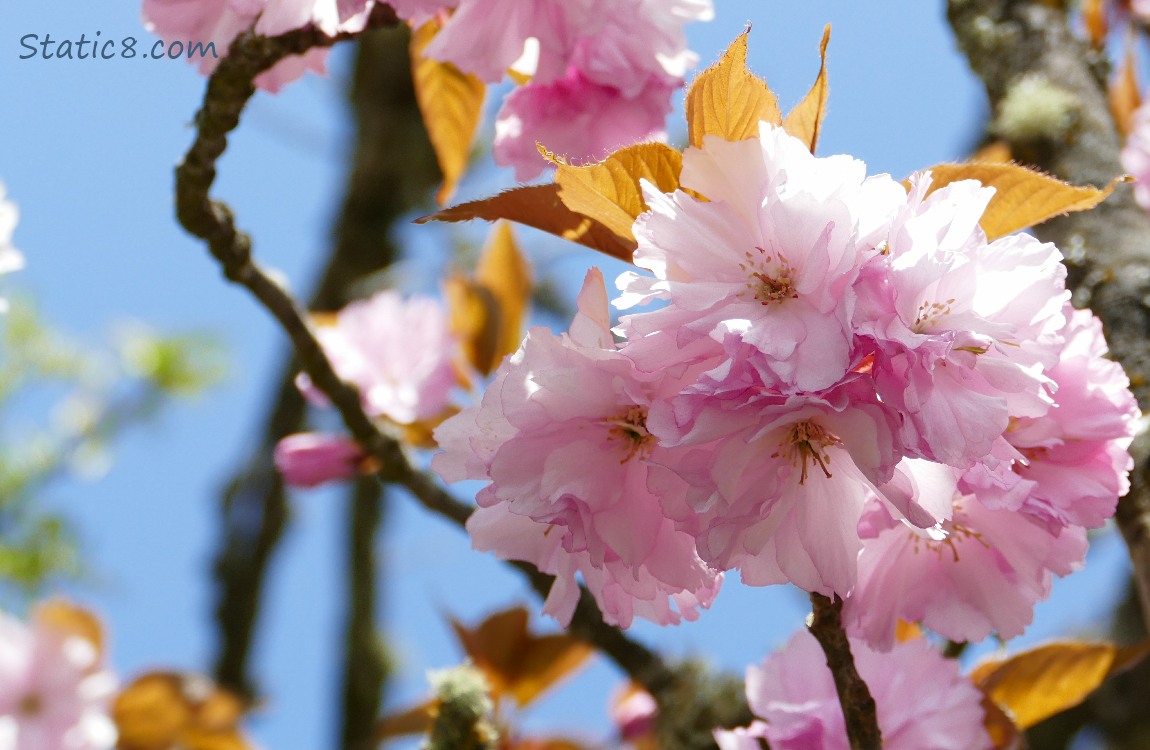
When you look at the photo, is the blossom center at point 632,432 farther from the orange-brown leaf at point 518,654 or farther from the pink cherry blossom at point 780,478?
the orange-brown leaf at point 518,654

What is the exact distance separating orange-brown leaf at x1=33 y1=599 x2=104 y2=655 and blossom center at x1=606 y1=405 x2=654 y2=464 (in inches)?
50.0

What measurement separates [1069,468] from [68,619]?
1439 mm

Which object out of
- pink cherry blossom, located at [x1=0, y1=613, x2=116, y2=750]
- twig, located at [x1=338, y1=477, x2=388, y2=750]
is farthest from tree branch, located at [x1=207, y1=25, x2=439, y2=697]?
pink cherry blossom, located at [x1=0, y1=613, x2=116, y2=750]

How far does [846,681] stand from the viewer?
2.15 ft

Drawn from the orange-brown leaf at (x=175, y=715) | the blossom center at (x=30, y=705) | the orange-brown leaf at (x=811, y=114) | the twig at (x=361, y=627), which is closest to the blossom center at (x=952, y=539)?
the orange-brown leaf at (x=811, y=114)

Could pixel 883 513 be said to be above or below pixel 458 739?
above

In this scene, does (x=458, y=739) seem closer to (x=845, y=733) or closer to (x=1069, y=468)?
(x=845, y=733)

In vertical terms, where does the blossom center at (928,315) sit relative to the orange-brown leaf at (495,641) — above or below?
above

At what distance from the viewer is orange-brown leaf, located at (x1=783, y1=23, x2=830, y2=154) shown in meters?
0.63

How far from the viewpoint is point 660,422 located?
1.79ft

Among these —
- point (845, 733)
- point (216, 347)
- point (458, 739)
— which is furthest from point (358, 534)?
point (845, 733)

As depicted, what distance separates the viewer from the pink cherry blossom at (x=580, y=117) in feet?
2.95

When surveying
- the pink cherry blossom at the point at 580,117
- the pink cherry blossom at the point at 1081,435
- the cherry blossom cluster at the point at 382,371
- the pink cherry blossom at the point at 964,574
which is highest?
the pink cherry blossom at the point at 580,117

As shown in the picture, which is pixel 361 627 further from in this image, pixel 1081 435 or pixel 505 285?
pixel 1081 435
